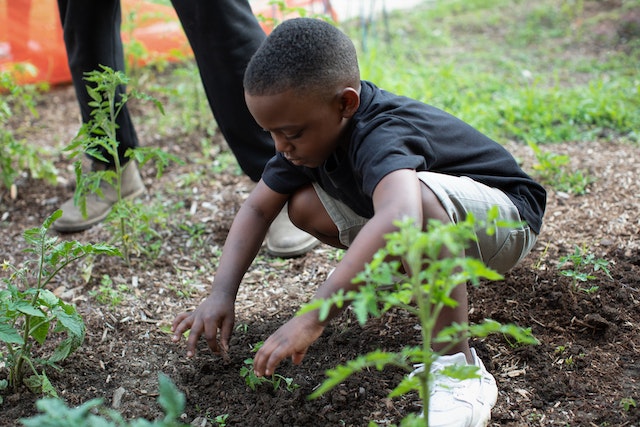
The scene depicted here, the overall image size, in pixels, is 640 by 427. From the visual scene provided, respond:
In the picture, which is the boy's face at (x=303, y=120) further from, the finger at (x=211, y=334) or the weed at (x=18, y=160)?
the weed at (x=18, y=160)

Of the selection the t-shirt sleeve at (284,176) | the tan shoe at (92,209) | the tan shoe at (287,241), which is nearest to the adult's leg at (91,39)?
the tan shoe at (92,209)

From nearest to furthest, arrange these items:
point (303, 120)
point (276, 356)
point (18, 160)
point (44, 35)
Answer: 1. point (276, 356)
2. point (303, 120)
3. point (18, 160)
4. point (44, 35)

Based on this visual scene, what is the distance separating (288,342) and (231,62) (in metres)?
1.53

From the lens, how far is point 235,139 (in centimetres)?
301

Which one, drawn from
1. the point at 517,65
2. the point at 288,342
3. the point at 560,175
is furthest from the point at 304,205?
the point at 517,65

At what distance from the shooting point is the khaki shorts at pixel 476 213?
204 centimetres

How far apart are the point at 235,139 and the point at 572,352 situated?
1.63m

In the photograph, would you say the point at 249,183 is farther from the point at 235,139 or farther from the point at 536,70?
the point at 536,70

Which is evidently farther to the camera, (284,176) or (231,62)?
(231,62)

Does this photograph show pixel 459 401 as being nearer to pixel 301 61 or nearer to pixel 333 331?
Answer: pixel 333 331

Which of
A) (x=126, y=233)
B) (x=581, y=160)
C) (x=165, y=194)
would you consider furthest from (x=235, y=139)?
(x=581, y=160)

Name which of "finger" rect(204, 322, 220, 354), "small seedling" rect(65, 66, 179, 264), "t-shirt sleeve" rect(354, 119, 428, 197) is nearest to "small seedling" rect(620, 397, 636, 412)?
"t-shirt sleeve" rect(354, 119, 428, 197)

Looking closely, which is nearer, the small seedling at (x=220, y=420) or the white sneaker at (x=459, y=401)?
the white sneaker at (x=459, y=401)

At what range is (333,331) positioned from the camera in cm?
251
